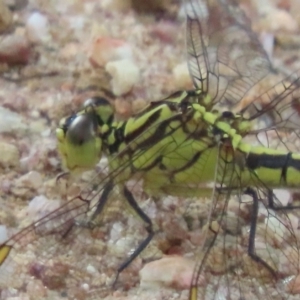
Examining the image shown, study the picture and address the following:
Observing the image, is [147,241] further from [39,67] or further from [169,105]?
[39,67]

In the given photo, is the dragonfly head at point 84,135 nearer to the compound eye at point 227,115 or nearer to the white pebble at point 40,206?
the white pebble at point 40,206

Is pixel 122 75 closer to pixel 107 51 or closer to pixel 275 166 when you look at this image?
pixel 107 51

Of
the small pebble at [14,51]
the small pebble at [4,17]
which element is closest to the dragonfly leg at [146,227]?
the small pebble at [14,51]

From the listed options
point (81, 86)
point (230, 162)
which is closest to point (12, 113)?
point (81, 86)

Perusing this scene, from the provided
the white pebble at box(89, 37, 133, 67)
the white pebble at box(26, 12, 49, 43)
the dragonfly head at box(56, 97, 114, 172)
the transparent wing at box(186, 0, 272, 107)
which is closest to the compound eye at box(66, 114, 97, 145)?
the dragonfly head at box(56, 97, 114, 172)

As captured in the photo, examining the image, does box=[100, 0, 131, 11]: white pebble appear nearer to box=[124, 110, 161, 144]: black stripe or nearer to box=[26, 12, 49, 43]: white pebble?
box=[26, 12, 49, 43]: white pebble

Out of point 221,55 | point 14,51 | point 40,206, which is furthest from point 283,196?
point 14,51
